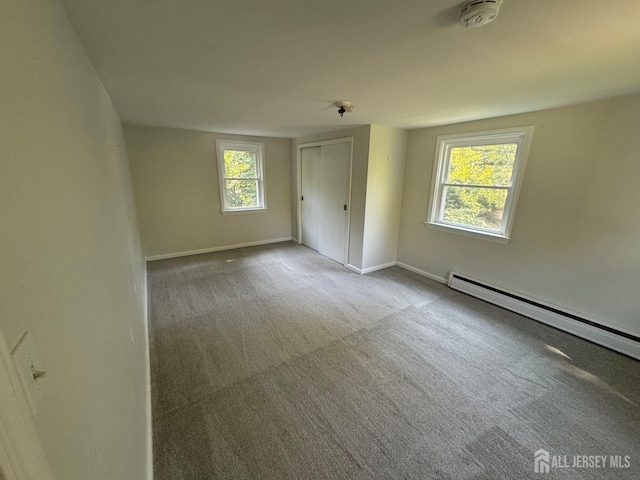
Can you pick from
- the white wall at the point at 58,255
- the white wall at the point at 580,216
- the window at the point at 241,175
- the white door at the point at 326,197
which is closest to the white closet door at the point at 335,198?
the white door at the point at 326,197

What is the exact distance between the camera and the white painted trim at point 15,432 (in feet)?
0.95

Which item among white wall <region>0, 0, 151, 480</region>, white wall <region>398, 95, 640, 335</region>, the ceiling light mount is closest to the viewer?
white wall <region>0, 0, 151, 480</region>

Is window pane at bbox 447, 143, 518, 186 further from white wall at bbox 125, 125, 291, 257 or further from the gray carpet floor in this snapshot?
white wall at bbox 125, 125, 291, 257

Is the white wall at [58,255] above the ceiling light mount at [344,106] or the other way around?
Result: the other way around

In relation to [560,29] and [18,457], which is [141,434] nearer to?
[18,457]

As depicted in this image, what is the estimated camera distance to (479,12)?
974 mm

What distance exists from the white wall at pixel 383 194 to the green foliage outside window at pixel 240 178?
240 centimetres

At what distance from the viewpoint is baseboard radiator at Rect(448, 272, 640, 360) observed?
2.21m

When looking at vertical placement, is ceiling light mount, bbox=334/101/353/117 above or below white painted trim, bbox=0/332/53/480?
above

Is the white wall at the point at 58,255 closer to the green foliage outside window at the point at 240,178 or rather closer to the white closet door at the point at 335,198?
the white closet door at the point at 335,198

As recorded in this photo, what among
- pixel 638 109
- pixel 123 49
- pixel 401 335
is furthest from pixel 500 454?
pixel 123 49

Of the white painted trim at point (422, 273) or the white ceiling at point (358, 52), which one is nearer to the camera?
the white ceiling at point (358, 52)

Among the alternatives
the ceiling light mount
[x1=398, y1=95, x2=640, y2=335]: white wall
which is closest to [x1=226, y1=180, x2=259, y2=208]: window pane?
the ceiling light mount

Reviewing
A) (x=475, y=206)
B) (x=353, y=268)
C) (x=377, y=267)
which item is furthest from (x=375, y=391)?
(x=475, y=206)
